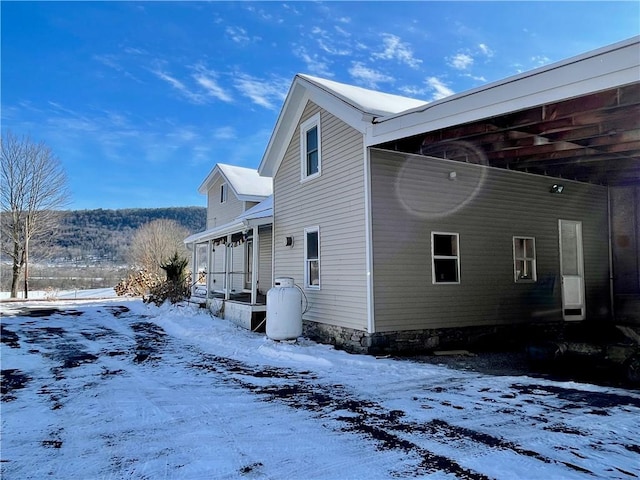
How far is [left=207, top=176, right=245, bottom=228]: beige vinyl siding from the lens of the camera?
1877 centimetres

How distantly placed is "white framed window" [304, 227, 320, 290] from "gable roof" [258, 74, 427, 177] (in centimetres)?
271

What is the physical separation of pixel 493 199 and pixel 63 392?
28.4 ft

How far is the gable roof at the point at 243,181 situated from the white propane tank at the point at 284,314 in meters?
9.86

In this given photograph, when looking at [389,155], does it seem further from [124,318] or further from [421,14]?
[124,318]

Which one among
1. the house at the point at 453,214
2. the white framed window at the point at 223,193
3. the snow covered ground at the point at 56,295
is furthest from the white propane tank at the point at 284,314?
the snow covered ground at the point at 56,295

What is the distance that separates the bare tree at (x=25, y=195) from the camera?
78.1ft

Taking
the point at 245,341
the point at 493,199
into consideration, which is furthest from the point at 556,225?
the point at 245,341

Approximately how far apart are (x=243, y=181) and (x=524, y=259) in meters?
13.2

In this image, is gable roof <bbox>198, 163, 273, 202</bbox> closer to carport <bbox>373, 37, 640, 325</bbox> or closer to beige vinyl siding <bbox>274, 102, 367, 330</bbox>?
beige vinyl siding <bbox>274, 102, 367, 330</bbox>

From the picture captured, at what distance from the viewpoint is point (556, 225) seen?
10.0m

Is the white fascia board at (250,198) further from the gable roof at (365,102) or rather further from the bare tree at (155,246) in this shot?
the bare tree at (155,246)

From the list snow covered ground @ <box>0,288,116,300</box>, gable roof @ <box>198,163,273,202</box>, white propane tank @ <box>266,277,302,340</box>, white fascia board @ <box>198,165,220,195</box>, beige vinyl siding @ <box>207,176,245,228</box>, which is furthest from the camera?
snow covered ground @ <box>0,288,116,300</box>

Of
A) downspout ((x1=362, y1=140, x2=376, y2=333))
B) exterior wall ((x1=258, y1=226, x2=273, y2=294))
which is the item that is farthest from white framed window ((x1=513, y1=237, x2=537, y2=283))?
exterior wall ((x1=258, y1=226, x2=273, y2=294))

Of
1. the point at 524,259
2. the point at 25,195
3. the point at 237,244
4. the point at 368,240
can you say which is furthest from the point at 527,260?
the point at 25,195
